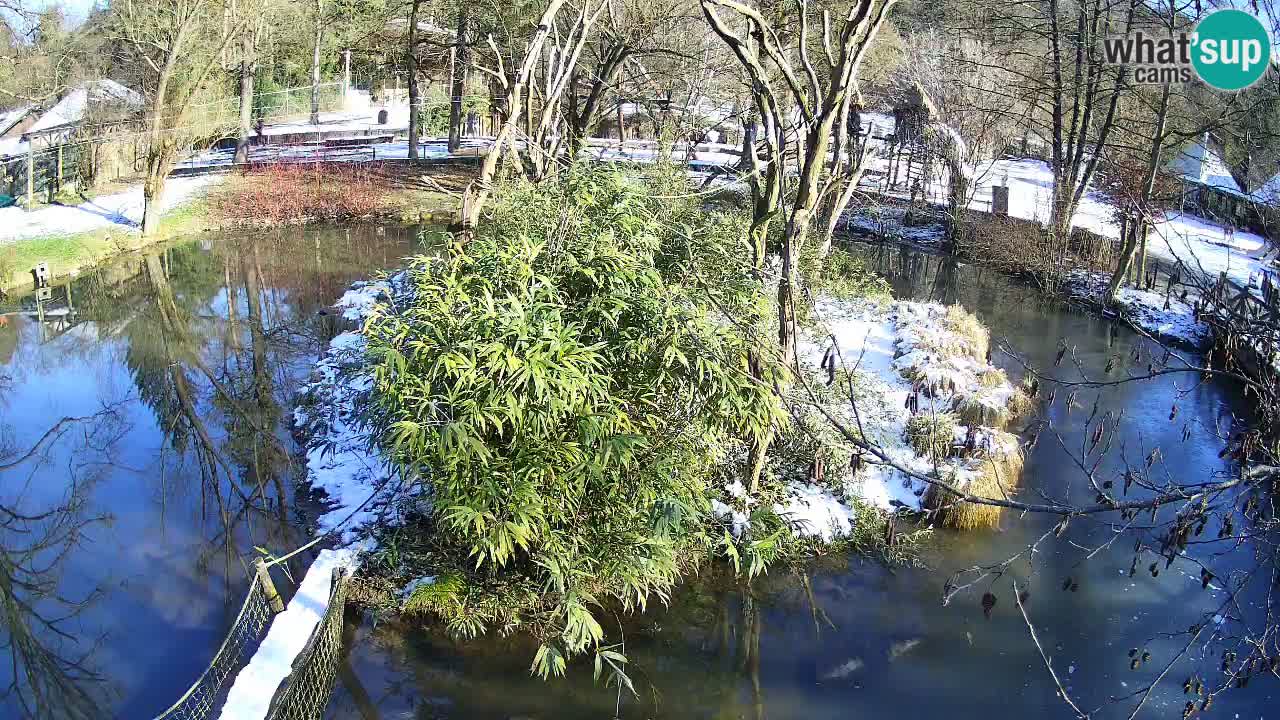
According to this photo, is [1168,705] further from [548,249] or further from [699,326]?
[548,249]

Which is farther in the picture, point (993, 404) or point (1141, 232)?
point (1141, 232)

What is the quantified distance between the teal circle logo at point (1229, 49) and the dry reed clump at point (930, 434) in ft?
12.2

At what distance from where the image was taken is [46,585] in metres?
7.71

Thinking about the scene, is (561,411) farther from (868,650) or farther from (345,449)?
(345,449)

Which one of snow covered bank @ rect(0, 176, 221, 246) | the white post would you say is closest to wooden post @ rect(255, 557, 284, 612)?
snow covered bank @ rect(0, 176, 221, 246)

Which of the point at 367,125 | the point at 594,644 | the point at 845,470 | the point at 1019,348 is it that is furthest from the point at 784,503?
the point at 367,125

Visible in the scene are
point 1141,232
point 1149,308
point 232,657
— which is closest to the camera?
point 232,657

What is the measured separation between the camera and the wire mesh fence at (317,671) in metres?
5.52

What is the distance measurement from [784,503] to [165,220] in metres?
15.4

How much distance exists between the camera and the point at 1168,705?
6566 mm

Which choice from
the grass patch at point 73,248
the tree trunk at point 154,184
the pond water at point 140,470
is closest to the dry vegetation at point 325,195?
the grass patch at point 73,248

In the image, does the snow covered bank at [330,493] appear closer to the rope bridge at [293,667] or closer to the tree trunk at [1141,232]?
the rope bridge at [293,667]

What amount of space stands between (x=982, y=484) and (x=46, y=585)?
804cm

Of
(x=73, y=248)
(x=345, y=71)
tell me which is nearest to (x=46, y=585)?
(x=73, y=248)
